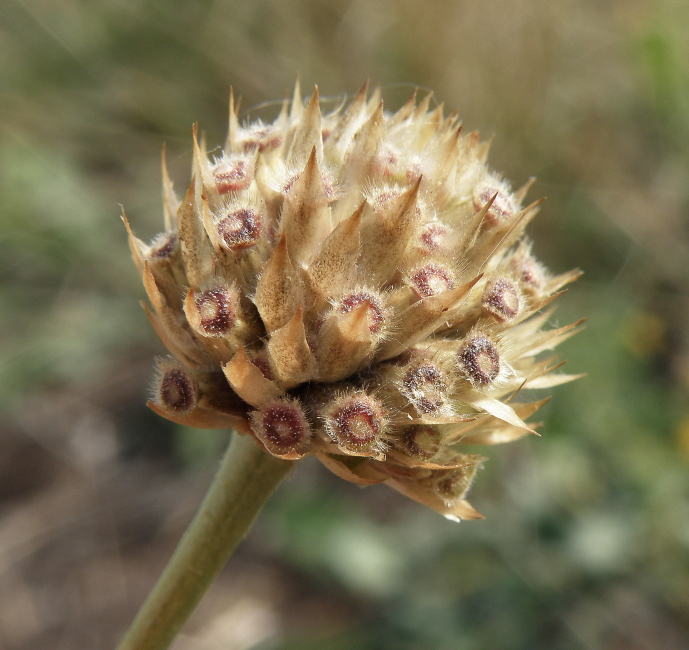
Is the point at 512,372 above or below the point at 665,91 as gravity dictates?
below

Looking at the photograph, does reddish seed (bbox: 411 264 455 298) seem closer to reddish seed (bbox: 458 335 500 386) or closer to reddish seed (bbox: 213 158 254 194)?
reddish seed (bbox: 458 335 500 386)

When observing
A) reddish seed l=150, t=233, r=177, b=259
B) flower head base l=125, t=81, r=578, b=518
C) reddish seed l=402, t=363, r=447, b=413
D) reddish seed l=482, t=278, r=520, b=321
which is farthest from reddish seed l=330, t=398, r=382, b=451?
reddish seed l=150, t=233, r=177, b=259

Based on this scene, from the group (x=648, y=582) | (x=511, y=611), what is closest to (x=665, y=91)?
(x=648, y=582)

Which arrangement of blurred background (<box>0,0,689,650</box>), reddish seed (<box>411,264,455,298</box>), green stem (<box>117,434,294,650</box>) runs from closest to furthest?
1. reddish seed (<box>411,264,455,298</box>)
2. green stem (<box>117,434,294,650</box>)
3. blurred background (<box>0,0,689,650</box>)

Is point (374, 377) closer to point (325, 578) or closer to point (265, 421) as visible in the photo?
point (265, 421)

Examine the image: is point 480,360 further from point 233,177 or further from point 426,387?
point 233,177

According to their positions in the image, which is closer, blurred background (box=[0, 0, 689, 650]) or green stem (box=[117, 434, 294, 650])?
green stem (box=[117, 434, 294, 650])
